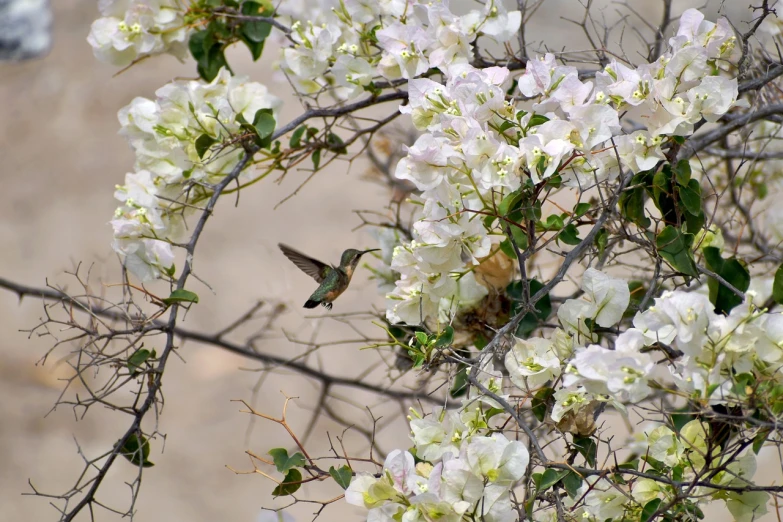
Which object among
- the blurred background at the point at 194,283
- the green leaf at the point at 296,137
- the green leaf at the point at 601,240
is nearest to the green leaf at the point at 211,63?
the green leaf at the point at 296,137

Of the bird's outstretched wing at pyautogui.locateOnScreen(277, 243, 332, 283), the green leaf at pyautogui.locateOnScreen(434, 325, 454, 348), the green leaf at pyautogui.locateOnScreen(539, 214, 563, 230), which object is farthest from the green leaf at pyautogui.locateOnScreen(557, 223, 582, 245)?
the bird's outstretched wing at pyautogui.locateOnScreen(277, 243, 332, 283)

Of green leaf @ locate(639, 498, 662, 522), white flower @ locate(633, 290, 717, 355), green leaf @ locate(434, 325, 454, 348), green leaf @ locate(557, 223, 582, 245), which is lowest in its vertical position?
green leaf @ locate(639, 498, 662, 522)

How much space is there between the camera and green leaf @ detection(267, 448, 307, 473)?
25.4 inches

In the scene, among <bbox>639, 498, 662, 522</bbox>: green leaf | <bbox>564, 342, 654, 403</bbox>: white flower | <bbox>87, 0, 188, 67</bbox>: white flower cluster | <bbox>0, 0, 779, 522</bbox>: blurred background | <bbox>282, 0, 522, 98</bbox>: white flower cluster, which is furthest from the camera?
<bbox>0, 0, 779, 522</bbox>: blurred background

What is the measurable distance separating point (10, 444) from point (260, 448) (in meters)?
0.53

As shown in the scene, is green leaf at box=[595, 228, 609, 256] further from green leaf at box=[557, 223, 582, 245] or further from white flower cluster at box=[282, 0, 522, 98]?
white flower cluster at box=[282, 0, 522, 98]

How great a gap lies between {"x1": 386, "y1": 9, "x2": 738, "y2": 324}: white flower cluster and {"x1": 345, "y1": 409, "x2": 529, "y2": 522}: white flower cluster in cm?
14

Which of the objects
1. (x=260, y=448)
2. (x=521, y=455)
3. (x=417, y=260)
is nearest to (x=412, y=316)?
(x=417, y=260)

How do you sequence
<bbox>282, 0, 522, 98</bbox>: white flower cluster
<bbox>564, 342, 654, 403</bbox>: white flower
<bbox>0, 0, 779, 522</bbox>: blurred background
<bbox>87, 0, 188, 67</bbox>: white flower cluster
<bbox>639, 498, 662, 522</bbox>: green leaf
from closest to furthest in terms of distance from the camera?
<bbox>564, 342, 654, 403</bbox>: white flower
<bbox>639, 498, 662, 522</bbox>: green leaf
<bbox>282, 0, 522, 98</bbox>: white flower cluster
<bbox>87, 0, 188, 67</bbox>: white flower cluster
<bbox>0, 0, 779, 522</bbox>: blurred background

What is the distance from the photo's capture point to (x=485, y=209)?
24.3 inches

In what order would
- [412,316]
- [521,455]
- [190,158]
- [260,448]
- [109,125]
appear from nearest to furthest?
1. [521,455]
2. [412,316]
3. [190,158]
4. [260,448]
5. [109,125]

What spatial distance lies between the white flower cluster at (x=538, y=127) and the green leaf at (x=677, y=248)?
0.07 metres

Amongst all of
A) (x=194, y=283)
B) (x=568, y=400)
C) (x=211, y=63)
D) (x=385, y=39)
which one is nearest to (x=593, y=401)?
(x=568, y=400)

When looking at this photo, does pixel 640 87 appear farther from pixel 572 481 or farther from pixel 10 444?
pixel 10 444
